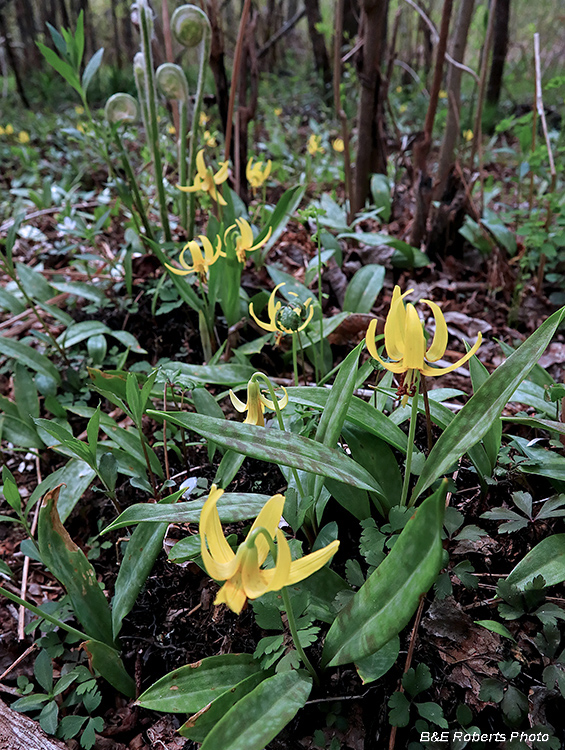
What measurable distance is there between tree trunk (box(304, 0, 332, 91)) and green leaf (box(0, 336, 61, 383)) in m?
7.78

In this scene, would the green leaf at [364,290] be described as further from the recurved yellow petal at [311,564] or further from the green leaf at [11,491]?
the recurved yellow petal at [311,564]

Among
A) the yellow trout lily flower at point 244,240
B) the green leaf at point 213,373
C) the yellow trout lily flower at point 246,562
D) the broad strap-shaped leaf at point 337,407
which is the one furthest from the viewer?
the yellow trout lily flower at point 244,240

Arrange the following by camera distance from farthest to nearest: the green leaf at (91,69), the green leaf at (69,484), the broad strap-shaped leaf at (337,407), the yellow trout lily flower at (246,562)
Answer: the green leaf at (91,69) → the green leaf at (69,484) → the broad strap-shaped leaf at (337,407) → the yellow trout lily flower at (246,562)

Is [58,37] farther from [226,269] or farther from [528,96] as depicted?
[528,96]

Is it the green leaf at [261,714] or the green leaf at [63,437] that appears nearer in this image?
the green leaf at [261,714]

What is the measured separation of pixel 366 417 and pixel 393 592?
17.3 inches

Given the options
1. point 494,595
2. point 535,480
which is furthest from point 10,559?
point 535,480

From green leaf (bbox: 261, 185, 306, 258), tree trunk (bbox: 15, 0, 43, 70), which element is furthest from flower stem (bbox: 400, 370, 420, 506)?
tree trunk (bbox: 15, 0, 43, 70)

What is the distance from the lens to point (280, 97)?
857 cm

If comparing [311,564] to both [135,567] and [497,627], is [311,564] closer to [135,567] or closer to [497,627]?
[497,627]

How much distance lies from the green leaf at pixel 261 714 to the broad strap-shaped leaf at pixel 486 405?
1.43ft

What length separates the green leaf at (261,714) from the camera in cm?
78

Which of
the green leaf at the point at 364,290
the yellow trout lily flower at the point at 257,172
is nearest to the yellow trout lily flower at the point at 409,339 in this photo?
the green leaf at the point at 364,290

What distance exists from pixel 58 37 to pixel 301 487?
210 centimetres
